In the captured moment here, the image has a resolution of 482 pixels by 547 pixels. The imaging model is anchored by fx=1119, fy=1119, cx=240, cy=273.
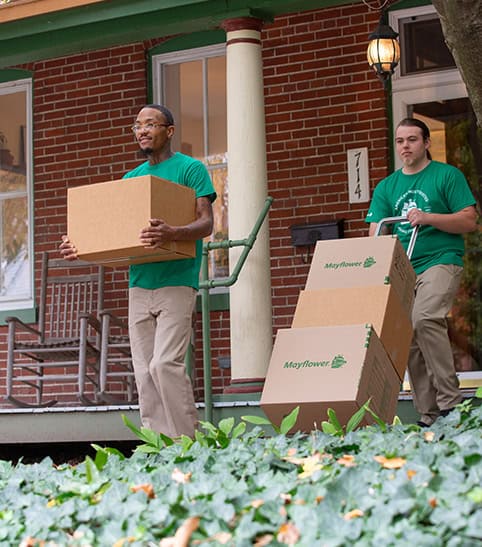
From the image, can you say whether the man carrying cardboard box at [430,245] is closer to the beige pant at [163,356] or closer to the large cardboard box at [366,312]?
the large cardboard box at [366,312]

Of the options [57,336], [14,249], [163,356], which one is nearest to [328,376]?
[163,356]

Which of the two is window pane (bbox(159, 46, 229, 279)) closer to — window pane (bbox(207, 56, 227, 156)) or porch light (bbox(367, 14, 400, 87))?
window pane (bbox(207, 56, 227, 156))

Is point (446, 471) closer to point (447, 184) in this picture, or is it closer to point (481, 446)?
point (481, 446)

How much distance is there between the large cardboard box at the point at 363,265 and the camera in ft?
16.9

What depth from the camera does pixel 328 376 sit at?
491cm

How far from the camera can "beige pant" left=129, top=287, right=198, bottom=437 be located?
4.98 m

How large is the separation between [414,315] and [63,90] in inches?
191

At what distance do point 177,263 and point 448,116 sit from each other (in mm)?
3515

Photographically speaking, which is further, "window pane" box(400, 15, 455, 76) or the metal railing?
"window pane" box(400, 15, 455, 76)

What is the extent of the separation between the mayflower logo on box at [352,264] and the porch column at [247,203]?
4.88ft

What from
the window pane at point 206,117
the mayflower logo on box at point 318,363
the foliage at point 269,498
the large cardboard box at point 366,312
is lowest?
the foliage at point 269,498

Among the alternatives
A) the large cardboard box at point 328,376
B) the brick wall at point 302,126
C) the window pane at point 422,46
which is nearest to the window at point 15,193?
the brick wall at point 302,126

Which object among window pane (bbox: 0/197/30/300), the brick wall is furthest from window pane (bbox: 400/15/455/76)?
window pane (bbox: 0/197/30/300)

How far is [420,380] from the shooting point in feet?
18.6
